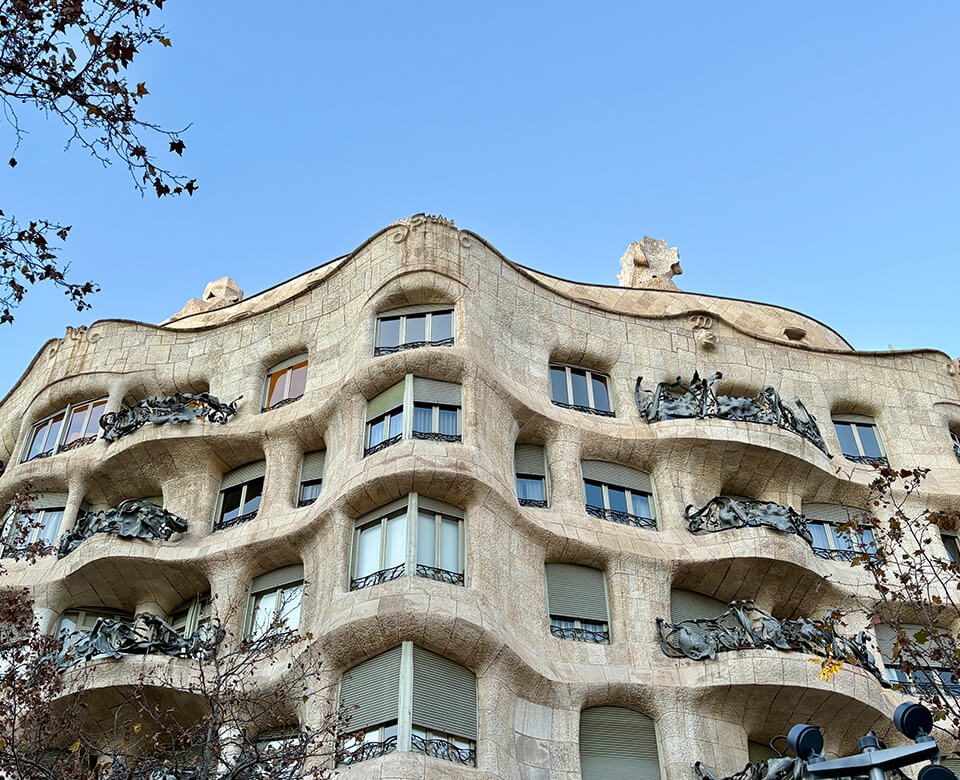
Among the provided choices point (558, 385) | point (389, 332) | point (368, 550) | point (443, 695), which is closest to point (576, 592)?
point (368, 550)

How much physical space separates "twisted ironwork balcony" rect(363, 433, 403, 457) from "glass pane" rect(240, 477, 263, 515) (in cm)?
277

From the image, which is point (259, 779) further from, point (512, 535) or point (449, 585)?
point (512, 535)

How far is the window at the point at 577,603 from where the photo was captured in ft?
64.1

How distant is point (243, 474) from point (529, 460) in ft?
18.2

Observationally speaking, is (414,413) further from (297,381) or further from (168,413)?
(168,413)

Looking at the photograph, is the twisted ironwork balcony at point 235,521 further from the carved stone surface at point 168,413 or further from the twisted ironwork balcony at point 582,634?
the twisted ironwork balcony at point 582,634

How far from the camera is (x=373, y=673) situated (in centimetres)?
1745

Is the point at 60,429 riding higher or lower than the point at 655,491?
higher

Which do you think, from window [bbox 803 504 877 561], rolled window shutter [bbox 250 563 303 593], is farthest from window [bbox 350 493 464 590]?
window [bbox 803 504 877 561]

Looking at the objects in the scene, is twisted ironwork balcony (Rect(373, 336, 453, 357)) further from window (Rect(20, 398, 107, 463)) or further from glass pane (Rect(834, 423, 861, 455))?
glass pane (Rect(834, 423, 861, 455))

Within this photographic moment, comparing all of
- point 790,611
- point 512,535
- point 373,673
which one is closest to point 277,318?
point 512,535

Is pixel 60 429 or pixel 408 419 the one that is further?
pixel 60 429

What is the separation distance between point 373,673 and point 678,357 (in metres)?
10.5

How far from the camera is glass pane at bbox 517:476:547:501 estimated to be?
2141cm
